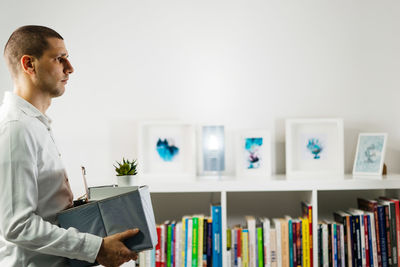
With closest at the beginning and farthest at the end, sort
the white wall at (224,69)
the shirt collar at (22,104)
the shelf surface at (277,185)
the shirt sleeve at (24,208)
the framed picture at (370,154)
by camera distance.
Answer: the shirt sleeve at (24,208) → the shirt collar at (22,104) → the shelf surface at (277,185) → the framed picture at (370,154) → the white wall at (224,69)

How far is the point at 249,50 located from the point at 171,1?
0.55 meters

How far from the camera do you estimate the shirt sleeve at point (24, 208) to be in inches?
42.2

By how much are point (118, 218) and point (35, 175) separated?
289 millimetres

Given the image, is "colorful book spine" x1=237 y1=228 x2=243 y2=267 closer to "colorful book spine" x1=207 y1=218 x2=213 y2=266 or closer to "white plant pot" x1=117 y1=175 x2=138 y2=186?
"colorful book spine" x1=207 y1=218 x2=213 y2=266

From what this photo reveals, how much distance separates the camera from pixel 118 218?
3.93 ft

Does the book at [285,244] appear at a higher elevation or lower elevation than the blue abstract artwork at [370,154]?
lower

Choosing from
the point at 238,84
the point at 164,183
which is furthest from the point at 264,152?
the point at 164,183

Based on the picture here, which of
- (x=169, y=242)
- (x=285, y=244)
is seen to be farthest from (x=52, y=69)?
(x=285, y=244)

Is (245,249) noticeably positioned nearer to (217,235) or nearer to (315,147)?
(217,235)

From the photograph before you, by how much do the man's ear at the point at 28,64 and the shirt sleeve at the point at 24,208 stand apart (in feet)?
0.65

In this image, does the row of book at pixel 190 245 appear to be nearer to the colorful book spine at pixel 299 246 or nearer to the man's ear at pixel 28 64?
the colorful book spine at pixel 299 246

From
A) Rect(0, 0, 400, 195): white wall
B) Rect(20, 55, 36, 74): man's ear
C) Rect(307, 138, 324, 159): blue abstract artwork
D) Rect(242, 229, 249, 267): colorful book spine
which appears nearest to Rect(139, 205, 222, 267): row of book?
Rect(242, 229, 249, 267): colorful book spine

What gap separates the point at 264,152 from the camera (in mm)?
2059

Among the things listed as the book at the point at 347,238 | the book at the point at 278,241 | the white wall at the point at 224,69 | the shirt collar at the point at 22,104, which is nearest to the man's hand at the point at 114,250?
the shirt collar at the point at 22,104
